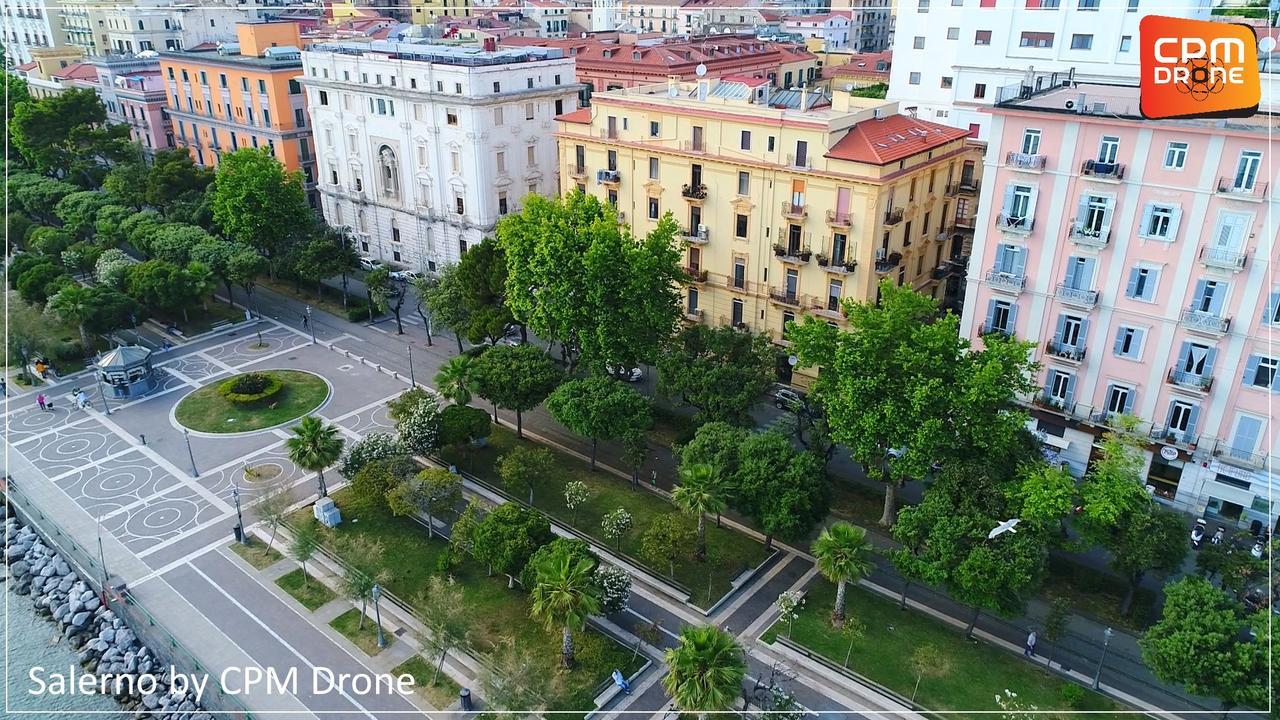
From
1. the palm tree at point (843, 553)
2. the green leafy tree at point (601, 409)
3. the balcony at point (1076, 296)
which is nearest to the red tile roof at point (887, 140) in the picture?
the balcony at point (1076, 296)

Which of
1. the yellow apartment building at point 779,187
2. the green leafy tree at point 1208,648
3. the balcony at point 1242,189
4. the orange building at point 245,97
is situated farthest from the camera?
the orange building at point 245,97

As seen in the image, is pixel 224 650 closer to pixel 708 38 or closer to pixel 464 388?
pixel 464 388

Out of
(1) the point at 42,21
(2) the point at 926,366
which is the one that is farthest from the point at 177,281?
(1) the point at 42,21

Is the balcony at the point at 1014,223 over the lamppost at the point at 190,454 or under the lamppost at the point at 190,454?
over

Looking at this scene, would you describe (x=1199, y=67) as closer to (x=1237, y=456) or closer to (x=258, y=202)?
(x=1237, y=456)

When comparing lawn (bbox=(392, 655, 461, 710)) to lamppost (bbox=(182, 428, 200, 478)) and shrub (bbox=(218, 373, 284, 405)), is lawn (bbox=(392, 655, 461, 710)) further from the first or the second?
shrub (bbox=(218, 373, 284, 405))

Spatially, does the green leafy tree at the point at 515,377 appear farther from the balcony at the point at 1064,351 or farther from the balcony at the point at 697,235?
the balcony at the point at 1064,351

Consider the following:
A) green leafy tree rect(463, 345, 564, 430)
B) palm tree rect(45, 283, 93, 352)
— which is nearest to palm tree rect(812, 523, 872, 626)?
green leafy tree rect(463, 345, 564, 430)
